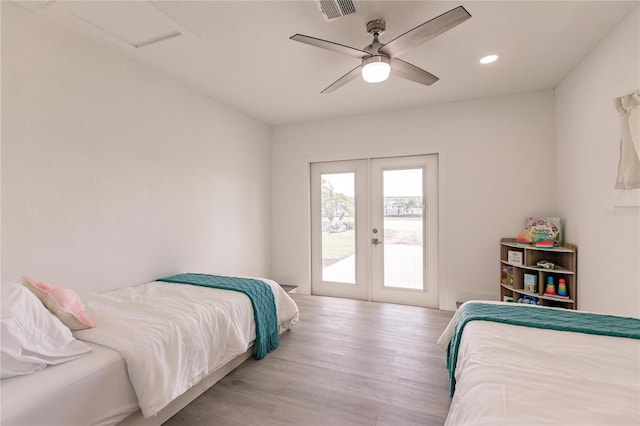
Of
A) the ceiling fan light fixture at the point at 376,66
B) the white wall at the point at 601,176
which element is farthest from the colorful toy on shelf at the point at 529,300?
the ceiling fan light fixture at the point at 376,66

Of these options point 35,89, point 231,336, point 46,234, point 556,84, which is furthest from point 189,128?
point 556,84

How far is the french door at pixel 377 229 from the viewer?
3.93 m

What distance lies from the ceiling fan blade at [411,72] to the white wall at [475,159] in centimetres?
153

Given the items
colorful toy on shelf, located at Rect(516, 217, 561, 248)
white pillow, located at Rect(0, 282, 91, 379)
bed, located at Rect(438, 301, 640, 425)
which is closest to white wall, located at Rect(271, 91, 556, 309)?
colorful toy on shelf, located at Rect(516, 217, 561, 248)

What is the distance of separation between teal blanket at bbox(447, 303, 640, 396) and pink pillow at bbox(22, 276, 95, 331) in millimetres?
2208

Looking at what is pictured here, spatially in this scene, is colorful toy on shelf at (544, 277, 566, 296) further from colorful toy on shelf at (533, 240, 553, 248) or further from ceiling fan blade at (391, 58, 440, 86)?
ceiling fan blade at (391, 58, 440, 86)

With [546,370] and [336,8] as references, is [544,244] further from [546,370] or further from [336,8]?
[336,8]

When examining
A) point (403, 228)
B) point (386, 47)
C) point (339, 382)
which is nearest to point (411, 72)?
point (386, 47)

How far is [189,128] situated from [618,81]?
3889mm

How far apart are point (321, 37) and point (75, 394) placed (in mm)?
2685

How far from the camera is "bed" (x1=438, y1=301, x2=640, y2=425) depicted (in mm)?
972

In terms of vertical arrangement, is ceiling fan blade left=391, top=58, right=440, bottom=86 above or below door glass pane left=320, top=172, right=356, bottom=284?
above

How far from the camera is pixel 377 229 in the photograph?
4.15m

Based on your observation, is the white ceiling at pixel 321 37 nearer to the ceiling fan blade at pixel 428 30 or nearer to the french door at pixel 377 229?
the ceiling fan blade at pixel 428 30
